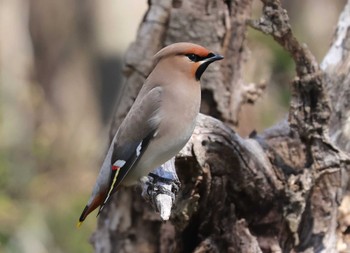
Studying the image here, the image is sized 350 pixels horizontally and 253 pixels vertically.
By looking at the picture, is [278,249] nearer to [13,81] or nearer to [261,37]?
[261,37]

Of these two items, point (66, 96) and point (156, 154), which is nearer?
point (156, 154)

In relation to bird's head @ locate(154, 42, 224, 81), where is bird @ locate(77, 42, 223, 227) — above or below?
below

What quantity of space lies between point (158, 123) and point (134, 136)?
0.43 ft

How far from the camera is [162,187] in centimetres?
501

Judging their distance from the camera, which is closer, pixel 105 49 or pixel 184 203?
pixel 184 203

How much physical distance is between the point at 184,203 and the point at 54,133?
5.88 m

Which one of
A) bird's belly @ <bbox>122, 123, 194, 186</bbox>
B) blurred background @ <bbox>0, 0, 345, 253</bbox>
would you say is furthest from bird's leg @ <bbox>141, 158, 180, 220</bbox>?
blurred background @ <bbox>0, 0, 345, 253</bbox>

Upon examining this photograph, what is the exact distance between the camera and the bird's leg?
4715mm

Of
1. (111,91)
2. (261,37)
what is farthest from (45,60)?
(261,37)

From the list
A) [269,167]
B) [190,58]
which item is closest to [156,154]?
[190,58]

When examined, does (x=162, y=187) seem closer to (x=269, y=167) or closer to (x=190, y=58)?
(x=190, y=58)

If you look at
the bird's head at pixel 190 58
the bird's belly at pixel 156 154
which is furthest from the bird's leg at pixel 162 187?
the bird's head at pixel 190 58

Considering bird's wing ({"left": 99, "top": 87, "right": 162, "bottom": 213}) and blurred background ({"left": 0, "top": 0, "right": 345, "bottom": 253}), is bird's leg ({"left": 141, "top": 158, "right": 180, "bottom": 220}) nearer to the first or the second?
bird's wing ({"left": 99, "top": 87, "right": 162, "bottom": 213})

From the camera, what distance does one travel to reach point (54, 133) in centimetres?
1124
